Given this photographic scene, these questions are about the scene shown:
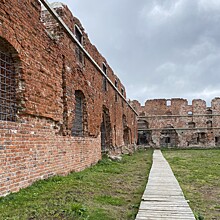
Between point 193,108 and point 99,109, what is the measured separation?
69.0ft

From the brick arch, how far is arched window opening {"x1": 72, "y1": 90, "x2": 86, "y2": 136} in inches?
158

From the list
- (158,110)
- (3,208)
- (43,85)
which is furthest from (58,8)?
(158,110)

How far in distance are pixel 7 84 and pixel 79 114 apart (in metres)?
4.70

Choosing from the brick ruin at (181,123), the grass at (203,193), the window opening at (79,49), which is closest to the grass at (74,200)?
the grass at (203,193)

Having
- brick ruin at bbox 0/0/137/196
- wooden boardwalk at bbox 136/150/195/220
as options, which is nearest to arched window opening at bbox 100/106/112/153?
brick ruin at bbox 0/0/137/196

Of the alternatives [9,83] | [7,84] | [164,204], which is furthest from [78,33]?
[164,204]

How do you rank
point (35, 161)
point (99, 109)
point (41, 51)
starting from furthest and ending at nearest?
point (99, 109)
point (41, 51)
point (35, 161)

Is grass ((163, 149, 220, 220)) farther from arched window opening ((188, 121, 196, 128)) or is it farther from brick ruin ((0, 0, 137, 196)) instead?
arched window opening ((188, 121, 196, 128))

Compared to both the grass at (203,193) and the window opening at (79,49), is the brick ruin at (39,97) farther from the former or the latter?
the grass at (203,193)

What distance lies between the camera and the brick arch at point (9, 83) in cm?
566

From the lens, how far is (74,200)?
5.14 m

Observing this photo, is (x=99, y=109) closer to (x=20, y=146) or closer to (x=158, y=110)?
(x=20, y=146)

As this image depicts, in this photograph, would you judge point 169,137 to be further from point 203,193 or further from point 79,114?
point 203,193

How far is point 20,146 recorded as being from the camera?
557 cm
